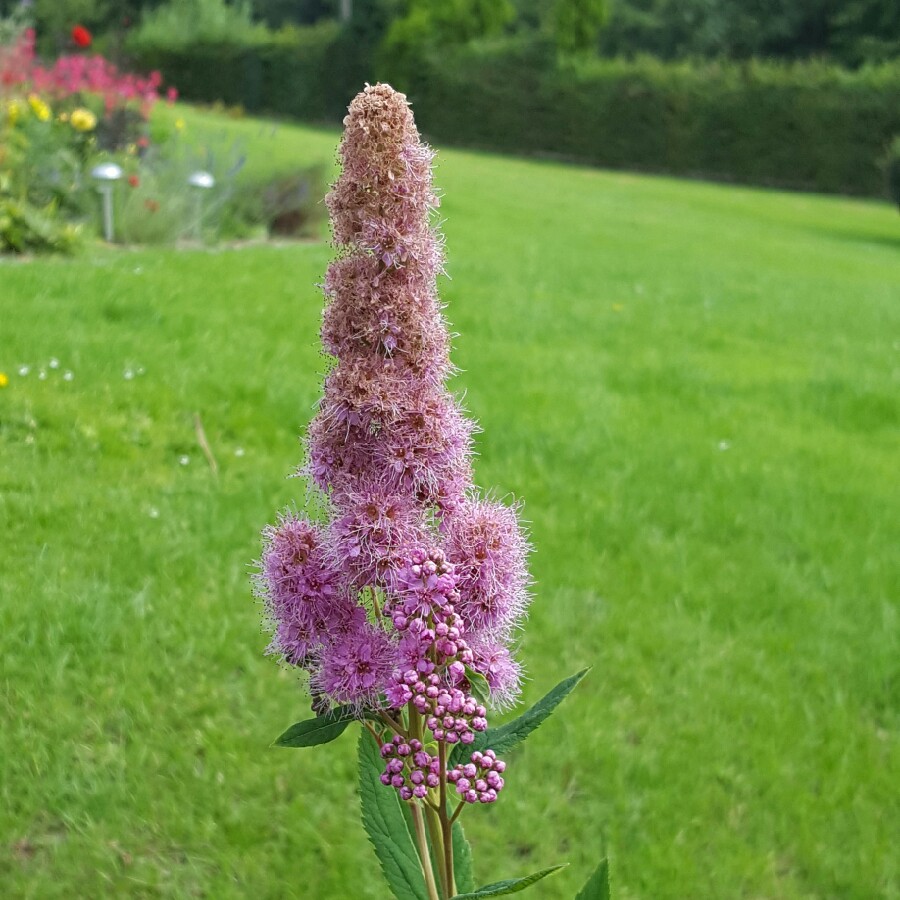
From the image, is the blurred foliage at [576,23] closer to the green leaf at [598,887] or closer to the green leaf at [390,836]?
the green leaf at [390,836]

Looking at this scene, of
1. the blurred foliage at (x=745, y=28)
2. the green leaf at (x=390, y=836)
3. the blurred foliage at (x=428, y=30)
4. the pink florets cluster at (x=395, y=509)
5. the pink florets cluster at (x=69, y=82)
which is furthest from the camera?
the blurred foliage at (x=745, y=28)

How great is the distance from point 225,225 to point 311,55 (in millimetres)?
31737

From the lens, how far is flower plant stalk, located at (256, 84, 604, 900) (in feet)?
3.92

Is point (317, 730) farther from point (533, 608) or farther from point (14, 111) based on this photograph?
point (14, 111)

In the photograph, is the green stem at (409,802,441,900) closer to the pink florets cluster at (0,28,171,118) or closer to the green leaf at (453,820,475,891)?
the green leaf at (453,820,475,891)

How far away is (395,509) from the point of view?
1.23 metres

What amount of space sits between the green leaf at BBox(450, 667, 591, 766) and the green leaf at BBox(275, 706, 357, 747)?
0.53 ft

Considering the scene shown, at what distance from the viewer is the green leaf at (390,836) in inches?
57.9

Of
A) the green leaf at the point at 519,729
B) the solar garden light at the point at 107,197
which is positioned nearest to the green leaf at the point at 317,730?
the green leaf at the point at 519,729

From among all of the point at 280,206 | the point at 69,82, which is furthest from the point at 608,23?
the point at 280,206

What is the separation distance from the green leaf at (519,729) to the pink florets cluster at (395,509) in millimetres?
80

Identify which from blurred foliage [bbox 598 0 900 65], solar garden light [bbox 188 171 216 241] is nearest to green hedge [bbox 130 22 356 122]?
blurred foliage [bbox 598 0 900 65]

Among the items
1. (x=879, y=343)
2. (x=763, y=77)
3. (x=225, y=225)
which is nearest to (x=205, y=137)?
(x=225, y=225)

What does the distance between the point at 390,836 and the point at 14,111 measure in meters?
8.35
